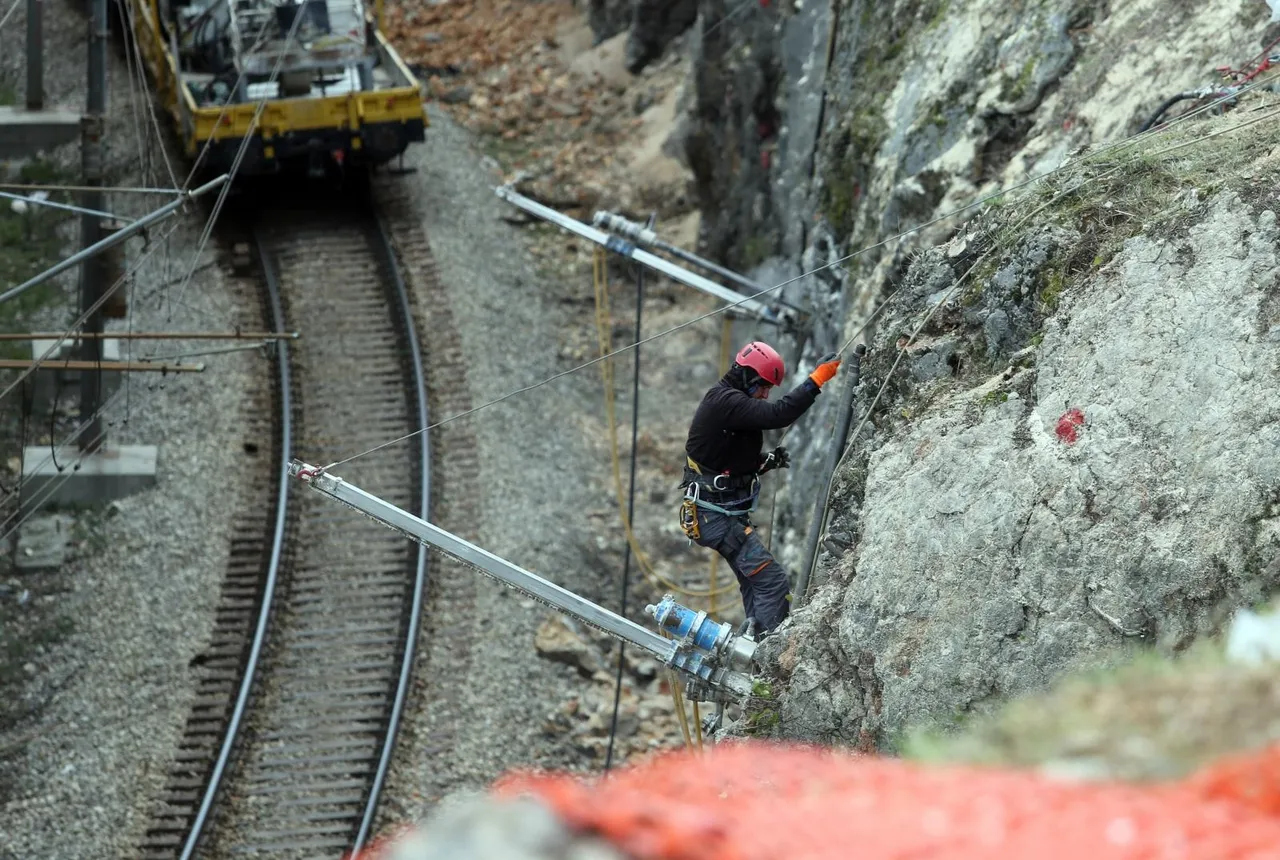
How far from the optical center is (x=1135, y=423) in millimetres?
7504

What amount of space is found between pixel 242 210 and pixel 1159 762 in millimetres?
20040

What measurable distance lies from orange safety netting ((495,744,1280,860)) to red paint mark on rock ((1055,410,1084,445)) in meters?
3.54

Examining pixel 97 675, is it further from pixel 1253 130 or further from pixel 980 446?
pixel 1253 130

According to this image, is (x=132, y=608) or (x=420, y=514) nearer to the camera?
(x=132, y=608)

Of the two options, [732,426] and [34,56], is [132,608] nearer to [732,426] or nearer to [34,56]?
[732,426]

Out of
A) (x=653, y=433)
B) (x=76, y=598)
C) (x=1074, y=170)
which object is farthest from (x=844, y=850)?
(x=653, y=433)

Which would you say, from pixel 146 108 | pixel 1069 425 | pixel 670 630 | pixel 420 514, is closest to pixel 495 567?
pixel 670 630

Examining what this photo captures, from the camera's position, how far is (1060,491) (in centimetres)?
757

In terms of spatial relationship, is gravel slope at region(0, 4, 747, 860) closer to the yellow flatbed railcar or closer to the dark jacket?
the yellow flatbed railcar

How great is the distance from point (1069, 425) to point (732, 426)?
252 centimetres

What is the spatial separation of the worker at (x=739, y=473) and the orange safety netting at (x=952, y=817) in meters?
5.32

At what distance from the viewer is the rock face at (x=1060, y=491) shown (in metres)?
7.08

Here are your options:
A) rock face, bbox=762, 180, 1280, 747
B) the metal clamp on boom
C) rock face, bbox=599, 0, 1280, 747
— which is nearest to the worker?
rock face, bbox=599, 0, 1280, 747

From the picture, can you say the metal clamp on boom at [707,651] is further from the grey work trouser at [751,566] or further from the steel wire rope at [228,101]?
the steel wire rope at [228,101]
